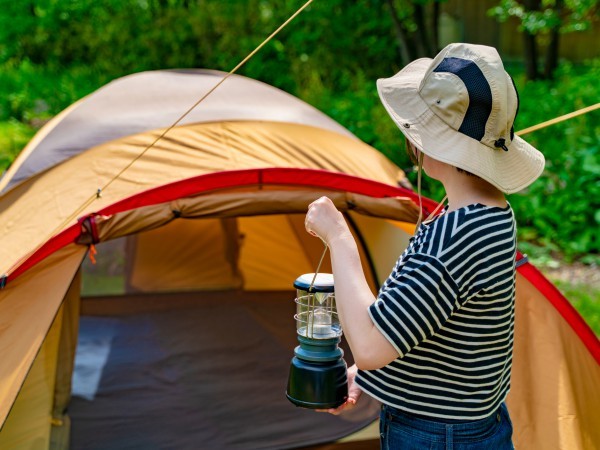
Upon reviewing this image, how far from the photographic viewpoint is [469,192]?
4.65 feet

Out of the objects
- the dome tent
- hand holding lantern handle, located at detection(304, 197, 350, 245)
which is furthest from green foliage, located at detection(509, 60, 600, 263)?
hand holding lantern handle, located at detection(304, 197, 350, 245)

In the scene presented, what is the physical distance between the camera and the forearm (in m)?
1.31

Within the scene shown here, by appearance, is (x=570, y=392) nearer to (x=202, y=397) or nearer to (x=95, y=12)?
(x=202, y=397)

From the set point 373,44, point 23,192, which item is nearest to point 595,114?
point 373,44

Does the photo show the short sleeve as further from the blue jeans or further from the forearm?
the blue jeans

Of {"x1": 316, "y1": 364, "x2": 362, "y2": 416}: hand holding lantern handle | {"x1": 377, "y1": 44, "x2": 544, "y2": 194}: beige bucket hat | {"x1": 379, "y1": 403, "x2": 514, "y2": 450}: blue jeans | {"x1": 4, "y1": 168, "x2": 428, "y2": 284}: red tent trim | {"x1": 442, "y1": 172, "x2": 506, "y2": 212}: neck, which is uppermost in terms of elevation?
{"x1": 377, "y1": 44, "x2": 544, "y2": 194}: beige bucket hat

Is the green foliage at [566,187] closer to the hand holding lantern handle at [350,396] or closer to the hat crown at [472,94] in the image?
the hand holding lantern handle at [350,396]

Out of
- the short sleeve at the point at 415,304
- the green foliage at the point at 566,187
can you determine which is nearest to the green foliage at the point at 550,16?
the green foliage at the point at 566,187

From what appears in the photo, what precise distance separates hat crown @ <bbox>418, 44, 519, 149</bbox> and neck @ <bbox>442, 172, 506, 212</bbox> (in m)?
0.07

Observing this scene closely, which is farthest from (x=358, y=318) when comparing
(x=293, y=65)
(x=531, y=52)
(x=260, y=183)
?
(x=293, y=65)

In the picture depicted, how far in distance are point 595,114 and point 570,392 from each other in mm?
3488

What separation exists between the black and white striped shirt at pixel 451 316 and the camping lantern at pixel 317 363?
165 mm

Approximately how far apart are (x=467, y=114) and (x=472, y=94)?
0.04 m

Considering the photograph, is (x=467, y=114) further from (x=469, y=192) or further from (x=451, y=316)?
(x=451, y=316)
